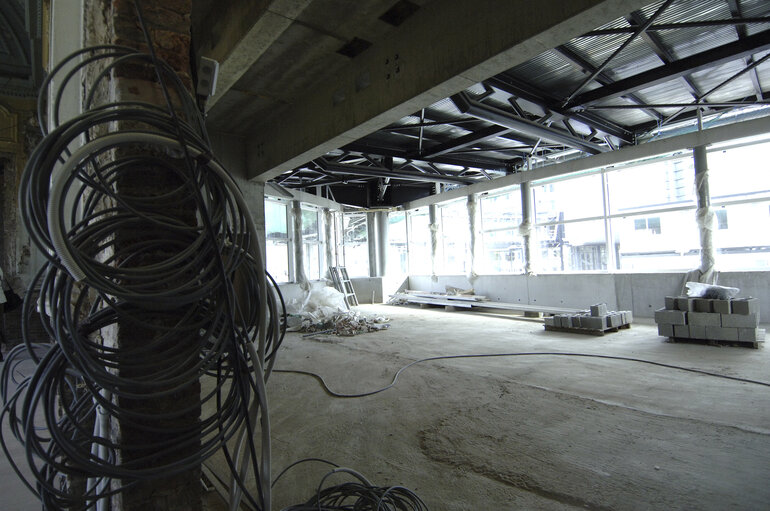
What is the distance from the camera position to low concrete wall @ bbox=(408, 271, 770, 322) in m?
6.40

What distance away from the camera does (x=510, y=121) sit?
5.89 meters

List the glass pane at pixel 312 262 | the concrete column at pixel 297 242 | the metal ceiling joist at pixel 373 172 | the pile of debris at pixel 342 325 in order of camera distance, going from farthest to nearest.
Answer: the glass pane at pixel 312 262 < the concrete column at pixel 297 242 < the metal ceiling joist at pixel 373 172 < the pile of debris at pixel 342 325

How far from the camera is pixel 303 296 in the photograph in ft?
32.7

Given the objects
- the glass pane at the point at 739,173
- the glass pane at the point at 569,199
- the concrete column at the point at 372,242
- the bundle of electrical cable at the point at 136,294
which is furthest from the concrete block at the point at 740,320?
the concrete column at the point at 372,242

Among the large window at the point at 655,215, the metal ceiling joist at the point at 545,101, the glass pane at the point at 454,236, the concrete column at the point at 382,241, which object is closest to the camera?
the metal ceiling joist at the point at 545,101

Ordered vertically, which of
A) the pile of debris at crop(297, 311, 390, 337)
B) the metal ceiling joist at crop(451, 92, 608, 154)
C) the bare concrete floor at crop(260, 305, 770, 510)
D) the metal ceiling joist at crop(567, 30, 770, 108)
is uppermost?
the metal ceiling joist at crop(567, 30, 770, 108)

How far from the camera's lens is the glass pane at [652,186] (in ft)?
24.5

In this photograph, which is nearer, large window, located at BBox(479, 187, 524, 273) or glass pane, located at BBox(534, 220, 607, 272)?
glass pane, located at BBox(534, 220, 607, 272)

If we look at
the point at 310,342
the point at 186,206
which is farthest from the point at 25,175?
Answer: the point at 310,342

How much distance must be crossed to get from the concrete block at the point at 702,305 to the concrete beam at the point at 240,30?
622cm

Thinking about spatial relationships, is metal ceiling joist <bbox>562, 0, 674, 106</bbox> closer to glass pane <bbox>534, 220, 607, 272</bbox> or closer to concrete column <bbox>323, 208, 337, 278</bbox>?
glass pane <bbox>534, 220, 607, 272</bbox>

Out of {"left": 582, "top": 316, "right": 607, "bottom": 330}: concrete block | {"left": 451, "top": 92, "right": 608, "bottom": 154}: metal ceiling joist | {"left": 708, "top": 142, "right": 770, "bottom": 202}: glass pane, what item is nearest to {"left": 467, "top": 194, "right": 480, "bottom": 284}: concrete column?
{"left": 451, "top": 92, "right": 608, "bottom": 154}: metal ceiling joist

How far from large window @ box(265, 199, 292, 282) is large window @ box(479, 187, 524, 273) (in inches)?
223

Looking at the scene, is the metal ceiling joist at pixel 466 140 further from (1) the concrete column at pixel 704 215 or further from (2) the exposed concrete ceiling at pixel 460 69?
(1) the concrete column at pixel 704 215
